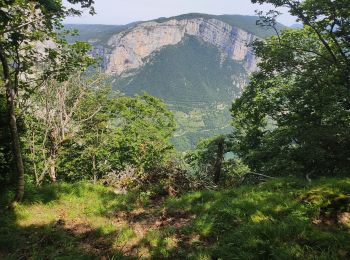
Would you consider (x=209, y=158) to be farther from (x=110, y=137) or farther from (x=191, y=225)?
(x=191, y=225)

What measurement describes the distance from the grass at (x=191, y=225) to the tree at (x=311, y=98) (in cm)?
530

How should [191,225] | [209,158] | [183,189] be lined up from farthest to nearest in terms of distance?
[209,158]
[183,189]
[191,225]

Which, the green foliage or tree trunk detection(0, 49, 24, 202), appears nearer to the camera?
tree trunk detection(0, 49, 24, 202)

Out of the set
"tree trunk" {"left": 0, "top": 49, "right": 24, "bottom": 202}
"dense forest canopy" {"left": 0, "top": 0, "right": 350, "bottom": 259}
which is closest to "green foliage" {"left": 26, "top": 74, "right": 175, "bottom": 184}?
"dense forest canopy" {"left": 0, "top": 0, "right": 350, "bottom": 259}

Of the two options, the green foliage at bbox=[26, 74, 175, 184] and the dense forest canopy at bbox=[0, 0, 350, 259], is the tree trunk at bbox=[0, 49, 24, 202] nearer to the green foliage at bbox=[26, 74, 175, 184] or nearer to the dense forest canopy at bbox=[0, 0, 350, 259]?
the dense forest canopy at bbox=[0, 0, 350, 259]

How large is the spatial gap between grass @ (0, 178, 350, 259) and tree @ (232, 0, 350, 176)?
5.30m

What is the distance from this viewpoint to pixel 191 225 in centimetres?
820

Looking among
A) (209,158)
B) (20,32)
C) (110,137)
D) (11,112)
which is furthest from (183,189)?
(110,137)

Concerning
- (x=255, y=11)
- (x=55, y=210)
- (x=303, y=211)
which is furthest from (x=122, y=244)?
(x=255, y=11)

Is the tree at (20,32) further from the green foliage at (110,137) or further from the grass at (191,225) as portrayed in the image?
the green foliage at (110,137)

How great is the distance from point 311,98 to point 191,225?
41.5 ft

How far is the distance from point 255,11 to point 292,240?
13.2 metres

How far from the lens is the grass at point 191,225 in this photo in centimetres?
638

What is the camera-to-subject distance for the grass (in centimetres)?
638
